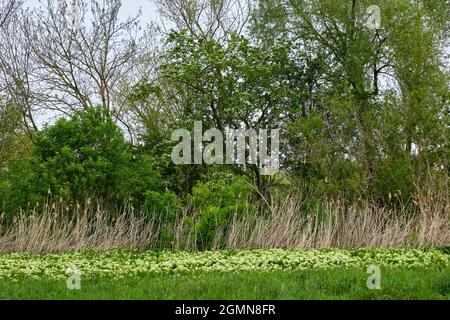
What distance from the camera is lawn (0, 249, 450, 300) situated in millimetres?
6832

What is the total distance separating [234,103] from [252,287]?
14.7 meters

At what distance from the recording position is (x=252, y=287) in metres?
7.20

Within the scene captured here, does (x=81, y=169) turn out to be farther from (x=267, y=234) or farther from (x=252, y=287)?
(x=252, y=287)

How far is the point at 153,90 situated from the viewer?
888 inches

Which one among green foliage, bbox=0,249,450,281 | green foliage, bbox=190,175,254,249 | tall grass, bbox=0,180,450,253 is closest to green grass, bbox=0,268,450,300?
green foliage, bbox=0,249,450,281

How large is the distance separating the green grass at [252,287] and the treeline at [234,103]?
6836 mm

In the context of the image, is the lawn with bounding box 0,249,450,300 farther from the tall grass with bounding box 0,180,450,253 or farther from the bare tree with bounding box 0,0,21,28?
the bare tree with bounding box 0,0,21,28

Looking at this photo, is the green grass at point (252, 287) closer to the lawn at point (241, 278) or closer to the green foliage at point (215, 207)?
the lawn at point (241, 278)

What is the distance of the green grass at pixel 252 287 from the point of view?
672 centimetres

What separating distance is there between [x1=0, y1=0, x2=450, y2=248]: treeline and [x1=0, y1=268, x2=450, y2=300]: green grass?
6.84m

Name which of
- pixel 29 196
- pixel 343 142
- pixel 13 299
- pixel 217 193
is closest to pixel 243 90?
pixel 343 142

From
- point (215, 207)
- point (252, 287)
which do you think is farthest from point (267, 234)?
point (252, 287)
